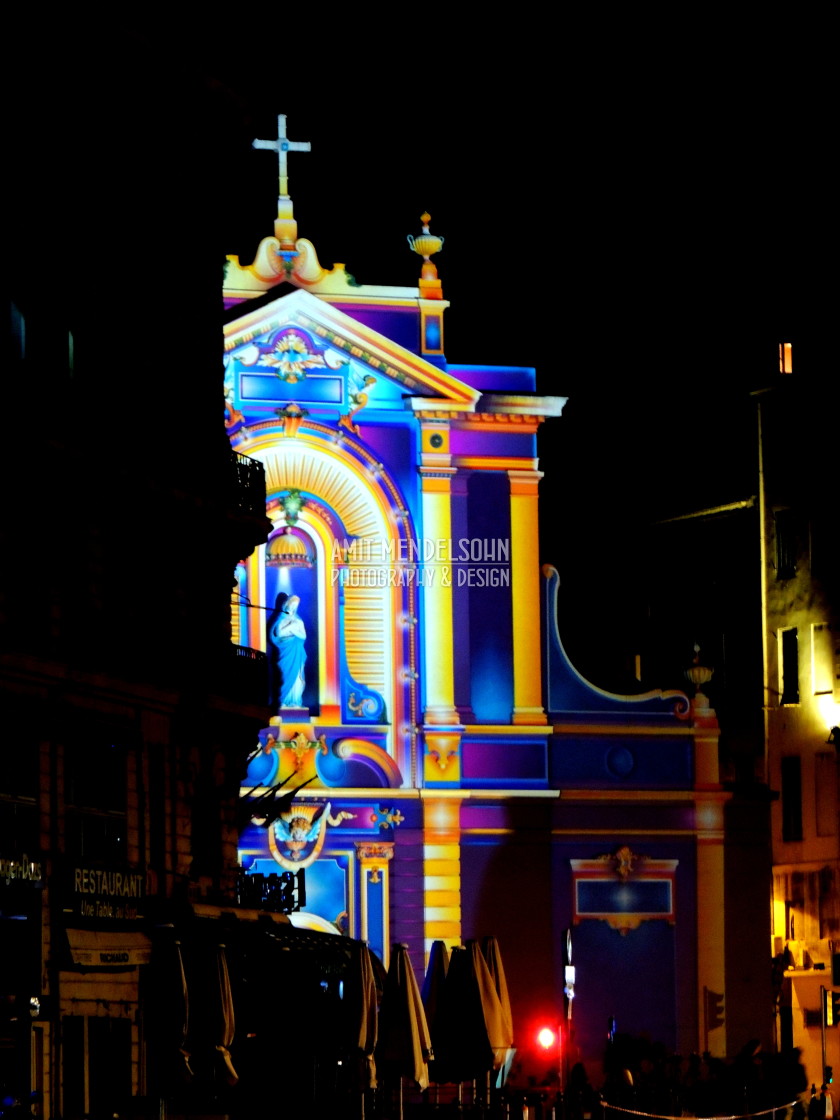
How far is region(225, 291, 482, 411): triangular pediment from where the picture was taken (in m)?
47.1

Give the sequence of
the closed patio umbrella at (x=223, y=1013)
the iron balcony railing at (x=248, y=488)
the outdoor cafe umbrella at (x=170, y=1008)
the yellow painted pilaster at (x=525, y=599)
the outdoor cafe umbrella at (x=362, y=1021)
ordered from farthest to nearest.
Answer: the yellow painted pilaster at (x=525, y=599) < the iron balcony railing at (x=248, y=488) < the outdoor cafe umbrella at (x=362, y=1021) < the closed patio umbrella at (x=223, y=1013) < the outdoor cafe umbrella at (x=170, y=1008)

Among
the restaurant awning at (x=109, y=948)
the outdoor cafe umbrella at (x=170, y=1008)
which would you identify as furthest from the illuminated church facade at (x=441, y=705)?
the outdoor cafe umbrella at (x=170, y=1008)

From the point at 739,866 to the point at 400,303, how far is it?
39.3ft

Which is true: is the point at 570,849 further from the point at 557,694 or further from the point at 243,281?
the point at 243,281

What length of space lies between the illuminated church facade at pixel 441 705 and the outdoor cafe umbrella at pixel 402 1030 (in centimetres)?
1076

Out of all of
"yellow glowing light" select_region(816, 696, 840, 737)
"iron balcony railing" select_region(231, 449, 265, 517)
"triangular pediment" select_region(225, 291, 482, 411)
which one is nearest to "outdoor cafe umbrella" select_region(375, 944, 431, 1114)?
"iron balcony railing" select_region(231, 449, 265, 517)

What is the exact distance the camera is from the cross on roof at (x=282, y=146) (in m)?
47.8

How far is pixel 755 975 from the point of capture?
47.8 m

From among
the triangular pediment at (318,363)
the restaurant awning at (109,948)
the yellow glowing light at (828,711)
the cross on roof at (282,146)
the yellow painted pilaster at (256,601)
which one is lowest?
the restaurant awning at (109,948)

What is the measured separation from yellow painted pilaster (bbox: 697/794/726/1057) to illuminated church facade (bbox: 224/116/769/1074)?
41 mm

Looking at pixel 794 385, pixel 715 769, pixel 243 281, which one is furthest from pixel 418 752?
pixel 794 385

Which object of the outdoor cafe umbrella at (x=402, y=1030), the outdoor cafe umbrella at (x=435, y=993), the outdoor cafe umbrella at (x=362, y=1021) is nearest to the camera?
the outdoor cafe umbrella at (x=362, y=1021)

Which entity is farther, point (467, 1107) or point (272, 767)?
point (272, 767)

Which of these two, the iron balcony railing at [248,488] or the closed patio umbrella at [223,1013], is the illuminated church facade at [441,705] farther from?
the closed patio umbrella at [223,1013]
